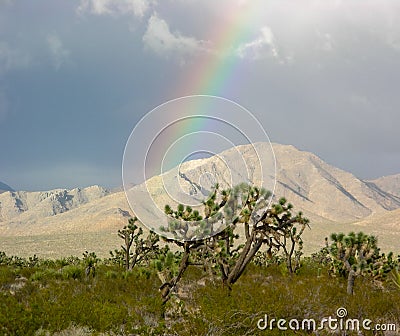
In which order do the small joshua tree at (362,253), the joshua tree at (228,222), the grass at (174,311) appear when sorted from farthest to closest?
the small joshua tree at (362,253)
the joshua tree at (228,222)
the grass at (174,311)

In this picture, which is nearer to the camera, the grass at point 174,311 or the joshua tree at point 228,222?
the grass at point 174,311

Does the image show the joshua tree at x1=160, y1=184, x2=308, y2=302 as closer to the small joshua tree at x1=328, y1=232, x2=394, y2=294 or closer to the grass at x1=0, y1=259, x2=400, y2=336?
the grass at x1=0, y1=259, x2=400, y2=336

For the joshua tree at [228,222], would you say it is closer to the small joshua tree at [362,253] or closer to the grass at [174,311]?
the grass at [174,311]

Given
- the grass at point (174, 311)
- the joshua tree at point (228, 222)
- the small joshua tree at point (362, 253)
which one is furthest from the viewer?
the small joshua tree at point (362, 253)

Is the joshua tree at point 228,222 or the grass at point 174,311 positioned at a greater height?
the joshua tree at point 228,222

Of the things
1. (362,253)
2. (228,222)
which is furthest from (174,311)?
(362,253)

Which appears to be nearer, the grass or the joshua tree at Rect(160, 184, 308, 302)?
the grass

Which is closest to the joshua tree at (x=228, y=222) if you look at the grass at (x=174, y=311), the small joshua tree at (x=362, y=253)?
the grass at (x=174, y=311)

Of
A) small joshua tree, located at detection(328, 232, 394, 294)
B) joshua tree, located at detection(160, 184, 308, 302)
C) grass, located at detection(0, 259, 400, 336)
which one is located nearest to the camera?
grass, located at detection(0, 259, 400, 336)

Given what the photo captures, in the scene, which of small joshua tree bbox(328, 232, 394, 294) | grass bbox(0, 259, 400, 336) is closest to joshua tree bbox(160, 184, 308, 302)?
grass bbox(0, 259, 400, 336)

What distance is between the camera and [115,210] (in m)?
151

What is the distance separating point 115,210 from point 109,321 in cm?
14619

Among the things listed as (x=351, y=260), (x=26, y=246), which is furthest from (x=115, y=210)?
(x=351, y=260)

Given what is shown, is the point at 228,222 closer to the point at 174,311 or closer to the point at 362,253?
the point at 174,311
